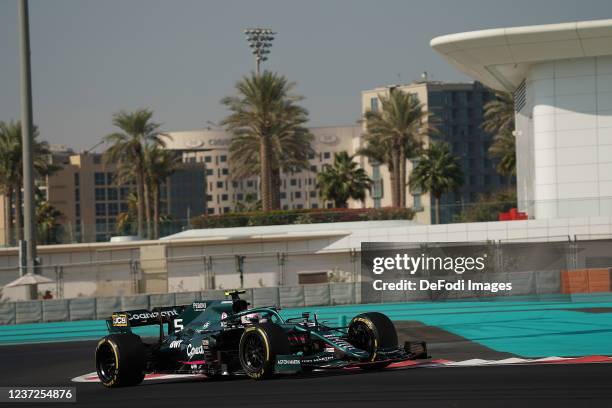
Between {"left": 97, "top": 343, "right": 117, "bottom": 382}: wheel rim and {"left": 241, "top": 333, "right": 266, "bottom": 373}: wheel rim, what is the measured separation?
2.20m

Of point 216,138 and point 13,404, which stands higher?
point 216,138

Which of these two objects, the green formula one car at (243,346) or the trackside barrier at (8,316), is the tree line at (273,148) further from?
the green formula one car at (243,346)

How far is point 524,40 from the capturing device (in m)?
45.2

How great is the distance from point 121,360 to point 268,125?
48890 mm

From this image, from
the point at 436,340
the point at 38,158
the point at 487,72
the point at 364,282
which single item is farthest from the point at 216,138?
the point at 436,340

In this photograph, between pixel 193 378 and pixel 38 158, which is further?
pixel 38 158

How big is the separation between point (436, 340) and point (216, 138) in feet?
537

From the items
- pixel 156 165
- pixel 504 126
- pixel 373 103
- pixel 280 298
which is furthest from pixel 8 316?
pixel 373 103

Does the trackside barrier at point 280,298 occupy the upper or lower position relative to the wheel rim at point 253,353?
lower

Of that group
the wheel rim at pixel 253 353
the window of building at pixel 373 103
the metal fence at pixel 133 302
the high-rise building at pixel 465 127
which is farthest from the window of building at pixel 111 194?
the wheel rim at pixel 253 353

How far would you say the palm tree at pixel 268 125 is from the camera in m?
63.2

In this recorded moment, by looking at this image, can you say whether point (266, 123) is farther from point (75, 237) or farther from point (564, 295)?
point (564, 295)

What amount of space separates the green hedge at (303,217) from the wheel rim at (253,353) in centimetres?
3893

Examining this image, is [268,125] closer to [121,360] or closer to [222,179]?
[121,360]
